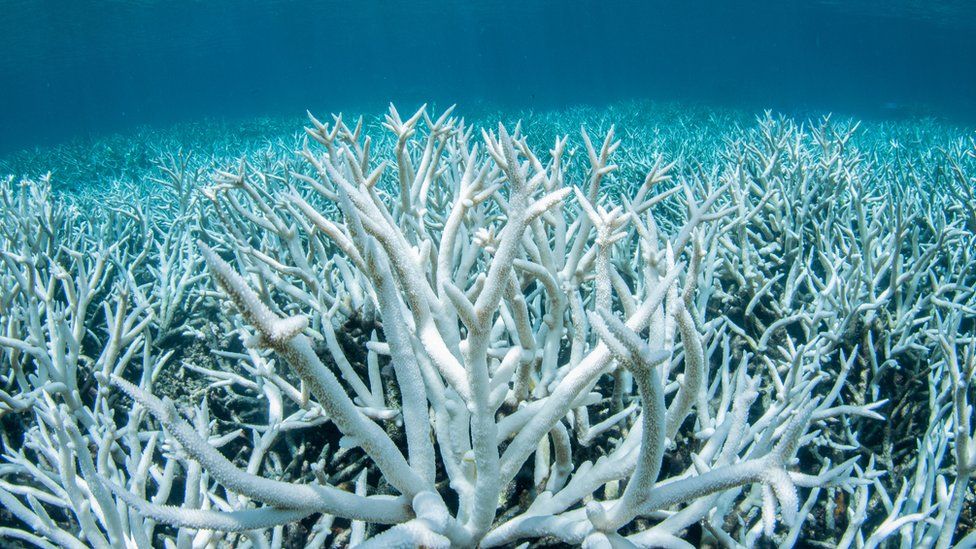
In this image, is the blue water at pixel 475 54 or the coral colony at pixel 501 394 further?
the blue water at pixel 475 54

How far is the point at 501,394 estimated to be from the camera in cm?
127

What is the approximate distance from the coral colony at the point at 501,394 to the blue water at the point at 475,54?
2305cm

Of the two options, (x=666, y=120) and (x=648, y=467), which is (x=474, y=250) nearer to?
(x=648, y=467)

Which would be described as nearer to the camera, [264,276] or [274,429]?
[274,429]

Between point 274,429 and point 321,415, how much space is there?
166 millimetres

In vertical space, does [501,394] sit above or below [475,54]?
below

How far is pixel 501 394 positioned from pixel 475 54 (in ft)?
465

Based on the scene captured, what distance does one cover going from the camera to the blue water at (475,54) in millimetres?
45031

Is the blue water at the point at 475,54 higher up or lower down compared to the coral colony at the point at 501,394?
higher up

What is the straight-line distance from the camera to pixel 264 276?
229 cm

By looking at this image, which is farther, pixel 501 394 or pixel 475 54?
pixel 475 54

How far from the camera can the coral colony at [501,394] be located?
1158mm

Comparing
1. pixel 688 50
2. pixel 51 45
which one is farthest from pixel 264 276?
pixel 688 50

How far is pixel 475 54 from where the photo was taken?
431 feet
